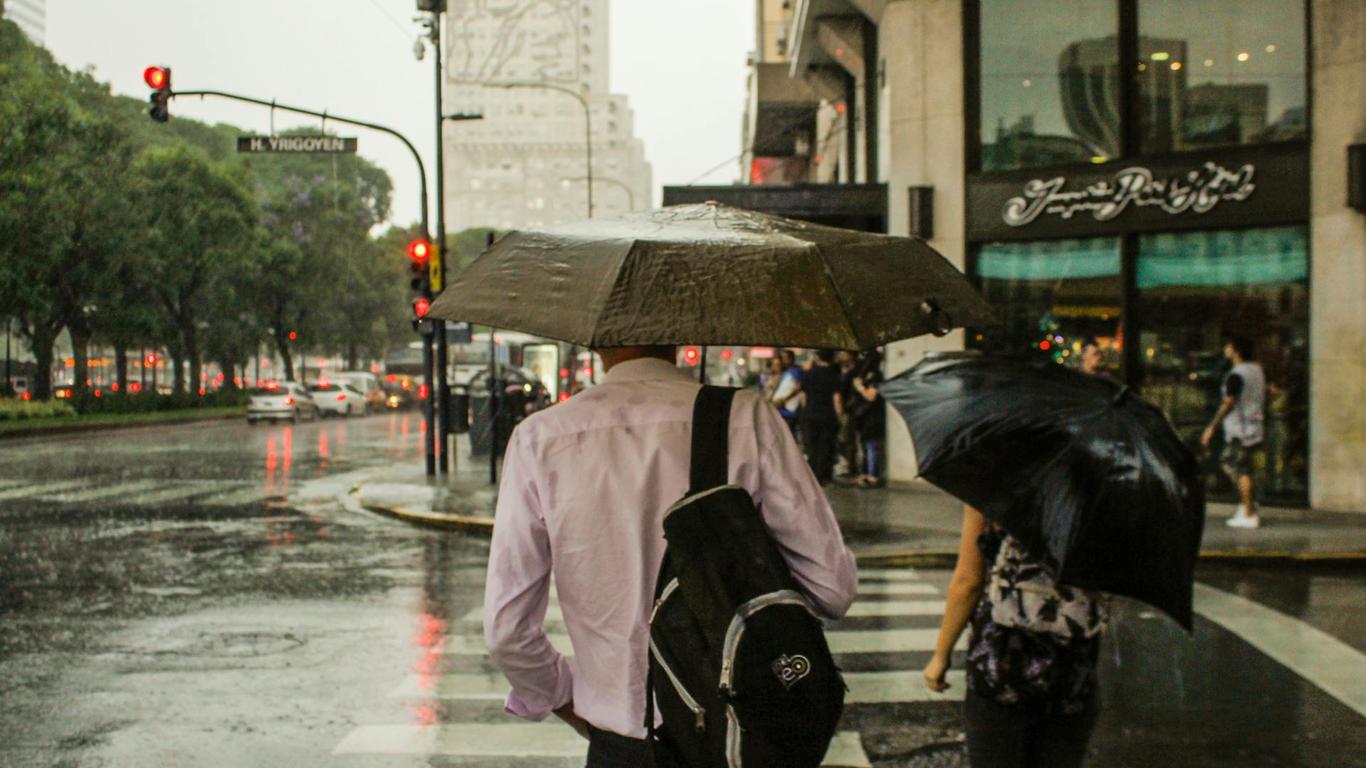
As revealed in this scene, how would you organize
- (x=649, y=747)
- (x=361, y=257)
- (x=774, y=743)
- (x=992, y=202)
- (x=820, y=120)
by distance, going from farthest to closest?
1. (x=361, y=257)
2. (x=820, y=120)
3. (x=992, y=202)
4. (x=649, y=747)
5. (x=774, y=743)

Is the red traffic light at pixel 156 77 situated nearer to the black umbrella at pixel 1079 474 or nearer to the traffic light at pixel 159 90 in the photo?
the traffic light at pixel 159 90

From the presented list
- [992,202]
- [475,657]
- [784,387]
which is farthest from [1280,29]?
[475,657]

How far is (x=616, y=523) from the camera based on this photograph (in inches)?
105

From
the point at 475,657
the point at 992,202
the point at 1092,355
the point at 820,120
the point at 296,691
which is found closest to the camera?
the point at 296,691

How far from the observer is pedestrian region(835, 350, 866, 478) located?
18750 mm

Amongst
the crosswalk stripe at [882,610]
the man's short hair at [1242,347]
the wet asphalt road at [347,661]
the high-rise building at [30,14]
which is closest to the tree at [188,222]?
the wet asphalt road at [347,661]

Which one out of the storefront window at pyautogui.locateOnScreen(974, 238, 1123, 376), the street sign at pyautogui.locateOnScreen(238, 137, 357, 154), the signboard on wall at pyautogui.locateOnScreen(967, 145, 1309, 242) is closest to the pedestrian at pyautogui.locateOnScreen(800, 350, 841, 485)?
the storefront window at pyautogui.locateOnScreen(974, 238, 1123, 376)

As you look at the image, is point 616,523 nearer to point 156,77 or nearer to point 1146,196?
point 1146,196

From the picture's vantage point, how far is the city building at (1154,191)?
15.1 meters

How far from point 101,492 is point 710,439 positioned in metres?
17.6

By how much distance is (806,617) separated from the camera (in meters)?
2.35

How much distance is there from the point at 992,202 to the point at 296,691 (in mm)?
13187

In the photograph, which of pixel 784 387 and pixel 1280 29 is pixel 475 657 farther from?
pixel 1280 29

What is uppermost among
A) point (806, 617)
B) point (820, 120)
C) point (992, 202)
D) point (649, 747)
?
point (820, 120)
